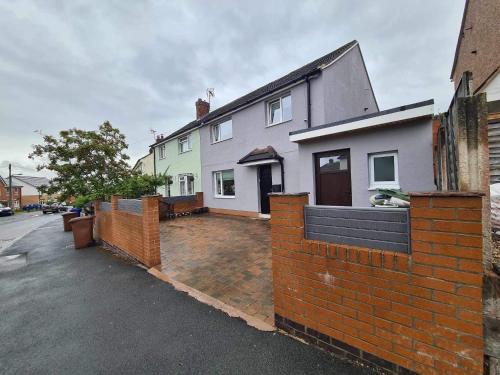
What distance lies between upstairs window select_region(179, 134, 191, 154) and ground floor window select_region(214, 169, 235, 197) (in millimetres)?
4082

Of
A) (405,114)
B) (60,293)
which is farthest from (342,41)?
(60,293)

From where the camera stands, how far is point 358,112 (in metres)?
11.7

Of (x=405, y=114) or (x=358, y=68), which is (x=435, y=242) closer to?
(x=405, y=114)

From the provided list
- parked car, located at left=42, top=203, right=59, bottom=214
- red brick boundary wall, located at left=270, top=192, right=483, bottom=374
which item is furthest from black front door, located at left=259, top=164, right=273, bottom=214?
parked car, located at left=42, top=203, right=59, bottom=214

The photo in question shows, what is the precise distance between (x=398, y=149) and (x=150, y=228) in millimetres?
7146

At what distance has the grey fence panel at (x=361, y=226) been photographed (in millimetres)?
1707

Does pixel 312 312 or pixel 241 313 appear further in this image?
pixel 241 313

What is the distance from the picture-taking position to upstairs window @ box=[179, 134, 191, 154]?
15.9 metres

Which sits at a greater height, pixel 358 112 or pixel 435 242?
pixel 358 112

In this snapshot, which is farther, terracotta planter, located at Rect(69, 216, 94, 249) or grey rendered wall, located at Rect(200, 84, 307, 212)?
grey rendered wall, located at Rect(200, 84, 307, 212)

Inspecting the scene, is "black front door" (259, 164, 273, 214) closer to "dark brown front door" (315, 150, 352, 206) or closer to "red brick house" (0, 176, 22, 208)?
"dark brown front door" (315, 150, 352, 206)

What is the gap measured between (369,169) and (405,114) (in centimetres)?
183

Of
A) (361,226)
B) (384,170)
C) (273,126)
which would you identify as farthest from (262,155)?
(361,226)

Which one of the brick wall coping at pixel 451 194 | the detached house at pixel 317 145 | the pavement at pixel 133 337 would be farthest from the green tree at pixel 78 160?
the brick wall coping at pixel 451 194
